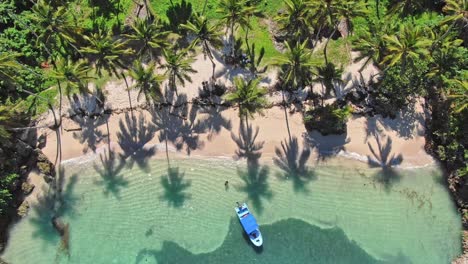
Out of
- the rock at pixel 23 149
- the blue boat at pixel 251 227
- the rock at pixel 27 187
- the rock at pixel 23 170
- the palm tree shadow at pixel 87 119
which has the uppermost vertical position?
the palm tree shadow at pixel 87 119

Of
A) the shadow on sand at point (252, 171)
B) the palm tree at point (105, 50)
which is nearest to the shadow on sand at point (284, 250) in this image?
the shadow on sand at point (252, 171)

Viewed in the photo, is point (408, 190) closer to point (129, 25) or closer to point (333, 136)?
point (333, 136)

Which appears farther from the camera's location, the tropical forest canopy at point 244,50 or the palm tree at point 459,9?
the tropical forest canopy at point 244,50

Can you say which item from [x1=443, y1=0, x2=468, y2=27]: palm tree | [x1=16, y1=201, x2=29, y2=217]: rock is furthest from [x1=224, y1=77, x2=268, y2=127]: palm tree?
[x1=16, y1=201, x2=29, y2=217]: rock

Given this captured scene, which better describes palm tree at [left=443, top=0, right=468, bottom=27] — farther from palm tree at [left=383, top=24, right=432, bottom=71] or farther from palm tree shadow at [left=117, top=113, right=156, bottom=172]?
palm tree shadow at [left=117, top=113, right=156, bottom=172]

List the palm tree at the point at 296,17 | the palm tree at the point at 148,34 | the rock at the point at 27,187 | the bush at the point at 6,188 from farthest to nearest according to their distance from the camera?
the rock at the point at 27,187 < the bush at the point at 6,188 < the palm tree at the point at 148,34 < the palm tree at the point at 296,17

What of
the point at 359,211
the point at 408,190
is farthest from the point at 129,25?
the point at 408,190

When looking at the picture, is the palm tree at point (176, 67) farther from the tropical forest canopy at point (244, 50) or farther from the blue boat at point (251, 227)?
the blue boat at point (251, 227)
